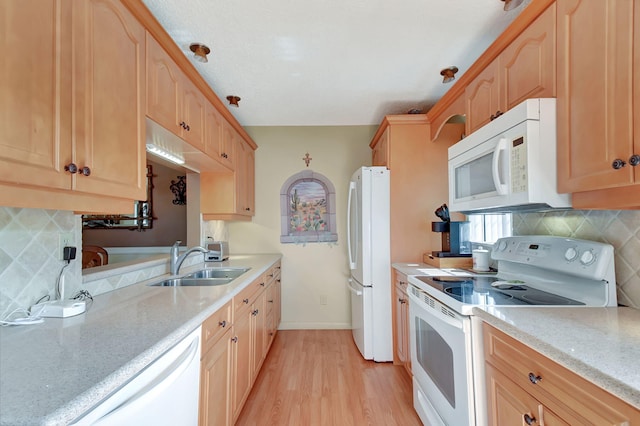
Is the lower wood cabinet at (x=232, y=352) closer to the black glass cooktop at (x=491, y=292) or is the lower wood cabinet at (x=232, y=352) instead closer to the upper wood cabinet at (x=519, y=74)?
the black glass cooktop at (x=491, y=292)

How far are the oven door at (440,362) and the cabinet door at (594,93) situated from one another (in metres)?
0.74

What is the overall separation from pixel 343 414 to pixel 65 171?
2054 mm

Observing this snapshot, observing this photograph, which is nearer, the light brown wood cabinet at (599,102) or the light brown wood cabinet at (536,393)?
the light brown wood cabinet at (536,393)

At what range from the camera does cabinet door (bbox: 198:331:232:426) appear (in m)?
1.23

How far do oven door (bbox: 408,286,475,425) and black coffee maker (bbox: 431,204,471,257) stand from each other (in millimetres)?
657

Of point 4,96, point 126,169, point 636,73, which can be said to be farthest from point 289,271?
point 636,73

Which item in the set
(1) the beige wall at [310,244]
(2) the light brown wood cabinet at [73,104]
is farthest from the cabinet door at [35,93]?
(1) the beige wall at [310,244]

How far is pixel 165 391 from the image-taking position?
85cm

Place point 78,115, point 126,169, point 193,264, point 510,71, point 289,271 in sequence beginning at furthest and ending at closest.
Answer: point 289,271 → point 193,264 → point 510,71 → point 126,169 → point 78,115

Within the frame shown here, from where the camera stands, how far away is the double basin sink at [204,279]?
195cm

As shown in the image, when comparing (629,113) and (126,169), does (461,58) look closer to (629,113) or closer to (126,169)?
(629,113)

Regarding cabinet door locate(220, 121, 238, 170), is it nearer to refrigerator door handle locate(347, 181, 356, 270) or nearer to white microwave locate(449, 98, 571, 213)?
refrigerator door handle locate(347, 181, 356, 270)

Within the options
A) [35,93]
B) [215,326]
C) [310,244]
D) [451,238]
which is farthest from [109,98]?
[310,244]

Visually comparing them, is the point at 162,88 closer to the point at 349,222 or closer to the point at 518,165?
the point at 518,165
